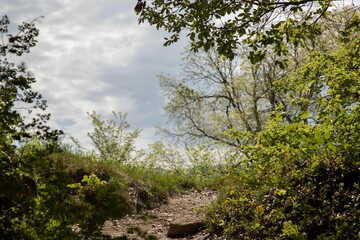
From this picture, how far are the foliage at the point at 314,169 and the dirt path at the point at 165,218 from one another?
1.64 metres

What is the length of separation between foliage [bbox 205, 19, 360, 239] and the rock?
3.80 feet

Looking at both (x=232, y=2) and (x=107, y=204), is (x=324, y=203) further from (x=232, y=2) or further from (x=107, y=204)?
(x=107, y=204)

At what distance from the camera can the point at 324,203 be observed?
20.9 ft

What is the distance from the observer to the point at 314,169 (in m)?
6.67

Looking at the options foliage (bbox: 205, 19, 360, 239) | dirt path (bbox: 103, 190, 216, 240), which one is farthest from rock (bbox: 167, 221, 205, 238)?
foliage (bbox: 205, 19, 360, 239)

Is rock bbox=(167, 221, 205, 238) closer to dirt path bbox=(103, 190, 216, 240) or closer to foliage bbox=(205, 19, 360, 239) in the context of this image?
dirt path bbox=(103, 190, 216, 240)

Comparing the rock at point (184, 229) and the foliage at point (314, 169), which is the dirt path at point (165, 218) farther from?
the foliage at point (314, 169)

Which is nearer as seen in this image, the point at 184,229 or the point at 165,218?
the point at 184,229

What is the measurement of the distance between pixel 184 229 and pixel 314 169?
3.27 m

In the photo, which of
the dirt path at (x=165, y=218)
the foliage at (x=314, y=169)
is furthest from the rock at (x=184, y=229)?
the foliage at (x=314, y=169)

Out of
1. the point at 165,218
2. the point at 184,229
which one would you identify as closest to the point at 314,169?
the point at 184,229

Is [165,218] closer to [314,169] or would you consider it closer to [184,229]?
[184,229]

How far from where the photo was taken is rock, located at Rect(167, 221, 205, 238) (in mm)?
8539

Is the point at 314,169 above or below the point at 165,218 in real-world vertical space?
below
